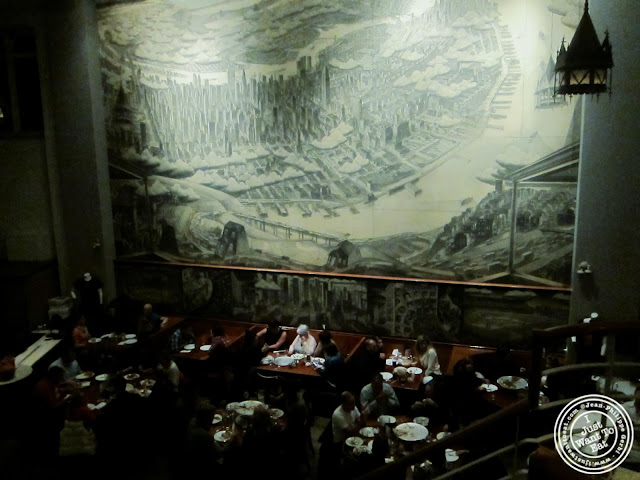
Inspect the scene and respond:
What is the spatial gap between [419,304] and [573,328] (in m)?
7.54

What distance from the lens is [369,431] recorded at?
22.7 ft

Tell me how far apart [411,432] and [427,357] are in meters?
2.26

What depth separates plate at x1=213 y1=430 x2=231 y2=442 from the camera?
693cm

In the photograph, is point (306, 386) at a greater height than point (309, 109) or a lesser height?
lesser

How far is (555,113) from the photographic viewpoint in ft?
29.2

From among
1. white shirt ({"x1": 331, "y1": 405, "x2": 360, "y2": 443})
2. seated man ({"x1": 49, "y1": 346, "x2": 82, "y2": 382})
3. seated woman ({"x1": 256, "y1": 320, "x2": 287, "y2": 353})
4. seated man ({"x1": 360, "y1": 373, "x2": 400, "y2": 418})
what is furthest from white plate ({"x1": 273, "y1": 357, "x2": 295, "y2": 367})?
seated man ({"x1": 49, "y1": 346, "x2": 82, "y2": 382})

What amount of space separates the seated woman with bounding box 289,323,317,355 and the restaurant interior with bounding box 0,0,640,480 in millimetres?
21

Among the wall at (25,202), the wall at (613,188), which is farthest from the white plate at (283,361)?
the wall at (25,202)

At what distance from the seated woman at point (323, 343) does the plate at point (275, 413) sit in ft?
4.82

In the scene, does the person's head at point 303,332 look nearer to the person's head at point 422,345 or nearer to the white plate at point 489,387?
the person's head at point 422,345

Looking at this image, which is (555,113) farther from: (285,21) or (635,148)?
(285,21)

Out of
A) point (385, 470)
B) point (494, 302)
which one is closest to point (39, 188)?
point (494, 302)

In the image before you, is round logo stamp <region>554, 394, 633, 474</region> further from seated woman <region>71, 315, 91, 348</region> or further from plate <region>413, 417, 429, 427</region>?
seated woman <region>71, 315, 91, 348</region>

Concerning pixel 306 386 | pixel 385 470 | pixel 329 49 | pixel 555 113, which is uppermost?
pixel 329 49
